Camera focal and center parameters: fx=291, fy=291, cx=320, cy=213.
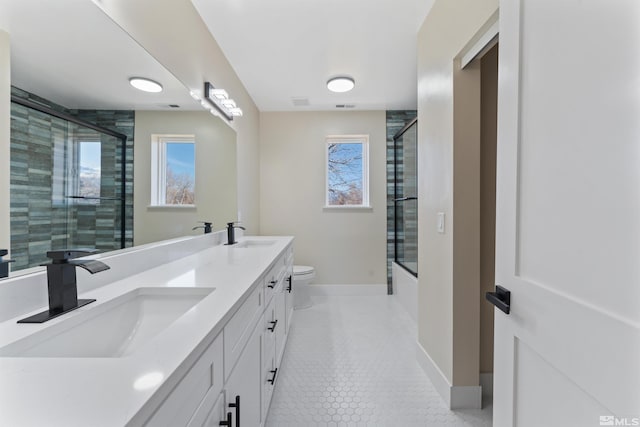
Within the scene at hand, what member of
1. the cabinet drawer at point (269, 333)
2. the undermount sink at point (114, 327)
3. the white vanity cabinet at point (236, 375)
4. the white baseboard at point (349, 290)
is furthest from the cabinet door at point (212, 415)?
the white baseboard at point (349, 290)

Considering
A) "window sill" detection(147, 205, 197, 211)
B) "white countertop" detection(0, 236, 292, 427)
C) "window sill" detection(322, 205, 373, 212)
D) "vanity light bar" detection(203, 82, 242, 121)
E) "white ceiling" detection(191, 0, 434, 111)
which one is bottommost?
"white countertop" detection(0, 236, 292, 427)

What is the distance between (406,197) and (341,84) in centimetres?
147

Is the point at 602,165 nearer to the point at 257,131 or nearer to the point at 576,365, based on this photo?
the point at 576,365

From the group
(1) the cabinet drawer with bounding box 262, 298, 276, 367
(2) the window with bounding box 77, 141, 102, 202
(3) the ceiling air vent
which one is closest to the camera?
(2) the window with bounding box 77, 141, 102, 202

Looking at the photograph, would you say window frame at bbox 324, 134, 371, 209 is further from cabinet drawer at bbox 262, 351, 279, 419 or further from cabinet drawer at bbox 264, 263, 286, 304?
cabinet drawer at bbox 262, 351, 279, 419

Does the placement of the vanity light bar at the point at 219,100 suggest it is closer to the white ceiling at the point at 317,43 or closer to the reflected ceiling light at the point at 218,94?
the reflected ceiling light at the point at 218,94

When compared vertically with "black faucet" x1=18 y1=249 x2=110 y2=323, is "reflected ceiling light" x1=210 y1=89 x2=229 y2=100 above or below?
above

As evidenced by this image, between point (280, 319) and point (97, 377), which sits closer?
point (97, 377)

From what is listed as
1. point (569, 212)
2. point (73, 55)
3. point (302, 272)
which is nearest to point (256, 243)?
point (302, 272)

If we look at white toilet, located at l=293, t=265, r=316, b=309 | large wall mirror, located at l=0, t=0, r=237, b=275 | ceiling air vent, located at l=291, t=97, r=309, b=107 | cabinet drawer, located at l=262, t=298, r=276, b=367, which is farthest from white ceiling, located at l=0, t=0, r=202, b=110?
white toilet, located at l=293, t=265, r=316, b=309

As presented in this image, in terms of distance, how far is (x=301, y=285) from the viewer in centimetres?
339

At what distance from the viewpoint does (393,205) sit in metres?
3.86

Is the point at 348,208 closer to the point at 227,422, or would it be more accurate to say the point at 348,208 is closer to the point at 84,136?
the point at 84,136

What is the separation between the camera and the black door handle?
0.91 m
